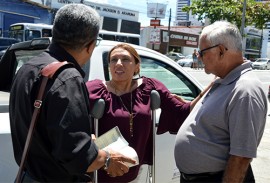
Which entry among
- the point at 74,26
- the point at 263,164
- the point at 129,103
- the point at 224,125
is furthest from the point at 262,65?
the point at 74,26

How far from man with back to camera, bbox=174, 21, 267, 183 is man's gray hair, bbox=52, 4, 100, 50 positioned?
844 mm

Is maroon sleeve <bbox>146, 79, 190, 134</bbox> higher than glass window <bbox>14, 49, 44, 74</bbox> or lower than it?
lower

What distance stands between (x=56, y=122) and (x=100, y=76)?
1.35m

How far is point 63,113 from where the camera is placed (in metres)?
1.59

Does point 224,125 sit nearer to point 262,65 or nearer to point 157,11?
point 262,65

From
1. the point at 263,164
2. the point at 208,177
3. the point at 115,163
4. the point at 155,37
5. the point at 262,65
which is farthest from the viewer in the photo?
the point at 262,65

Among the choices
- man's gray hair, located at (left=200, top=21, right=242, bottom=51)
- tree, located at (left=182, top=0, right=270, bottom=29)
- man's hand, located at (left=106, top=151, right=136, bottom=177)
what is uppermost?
tree, located at (left=182, top=0, right=270, bottom=29)

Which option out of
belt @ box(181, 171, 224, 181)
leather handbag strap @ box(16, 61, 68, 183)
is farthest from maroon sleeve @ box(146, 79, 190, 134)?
leather handbag strap @ box(16, 61, 68, 183)

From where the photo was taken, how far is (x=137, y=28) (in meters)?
43.1

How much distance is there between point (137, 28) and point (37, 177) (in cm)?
4209

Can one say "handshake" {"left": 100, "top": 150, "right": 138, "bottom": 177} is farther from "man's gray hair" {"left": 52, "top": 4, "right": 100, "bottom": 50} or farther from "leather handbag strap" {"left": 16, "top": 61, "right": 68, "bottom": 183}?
"man's gray hair" {"left": 52, "top": 4, "right": 100, "bottom": 50}

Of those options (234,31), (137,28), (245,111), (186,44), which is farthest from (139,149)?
(186,44)

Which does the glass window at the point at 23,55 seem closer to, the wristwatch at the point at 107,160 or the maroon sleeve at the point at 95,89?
the maroon sleeve at the point at 95,89

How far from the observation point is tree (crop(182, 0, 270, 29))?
18.4 m
